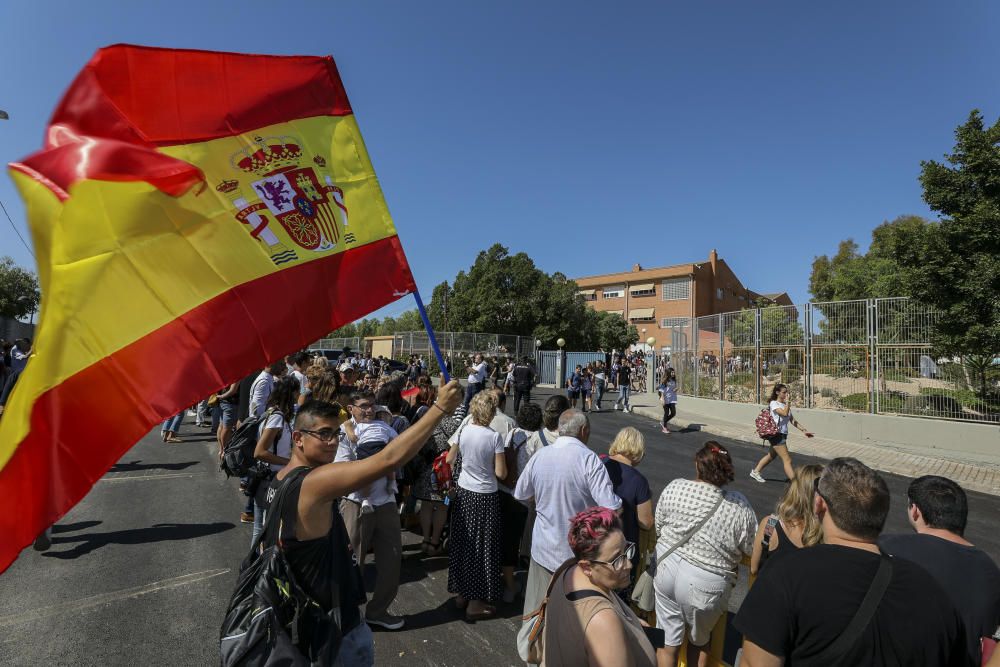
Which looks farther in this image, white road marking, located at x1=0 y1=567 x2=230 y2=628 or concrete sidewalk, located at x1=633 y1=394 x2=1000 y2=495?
concrete sidewalk, located at x1=633 y1=394 x2=1000 y2=495

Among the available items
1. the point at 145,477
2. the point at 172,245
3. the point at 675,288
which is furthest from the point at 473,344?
the point at 172,245

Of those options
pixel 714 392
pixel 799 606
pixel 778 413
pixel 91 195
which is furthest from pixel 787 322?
pixel 91 195

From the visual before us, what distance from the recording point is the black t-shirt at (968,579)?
2.09 metres

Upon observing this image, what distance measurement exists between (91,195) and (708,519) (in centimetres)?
346

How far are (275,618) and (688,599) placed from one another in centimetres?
224

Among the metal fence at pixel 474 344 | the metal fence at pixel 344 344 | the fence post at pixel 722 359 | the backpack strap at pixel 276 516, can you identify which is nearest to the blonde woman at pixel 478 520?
the backpack strap at pixel 276 516

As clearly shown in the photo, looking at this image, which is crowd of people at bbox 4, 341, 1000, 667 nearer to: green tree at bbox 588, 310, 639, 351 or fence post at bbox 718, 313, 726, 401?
fence post at bbox 718, 313, 726, 401

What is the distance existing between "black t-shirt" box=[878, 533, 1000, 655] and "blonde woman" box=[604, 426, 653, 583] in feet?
4.80

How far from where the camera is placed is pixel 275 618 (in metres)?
2.04

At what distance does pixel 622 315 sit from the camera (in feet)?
187

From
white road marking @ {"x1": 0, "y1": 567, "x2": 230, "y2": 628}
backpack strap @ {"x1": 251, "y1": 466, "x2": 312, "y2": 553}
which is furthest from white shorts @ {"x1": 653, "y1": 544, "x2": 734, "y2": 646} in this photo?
white road marking @ {"x1": 0, "y1": 567, "x2": 230, "y2": 628}

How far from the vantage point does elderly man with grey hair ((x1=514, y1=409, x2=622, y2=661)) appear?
3.32 metres

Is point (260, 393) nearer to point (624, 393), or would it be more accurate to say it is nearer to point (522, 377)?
point (522, 377)

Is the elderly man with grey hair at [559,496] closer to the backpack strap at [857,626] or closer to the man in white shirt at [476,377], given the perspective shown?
the backpack strap at [857,626]
